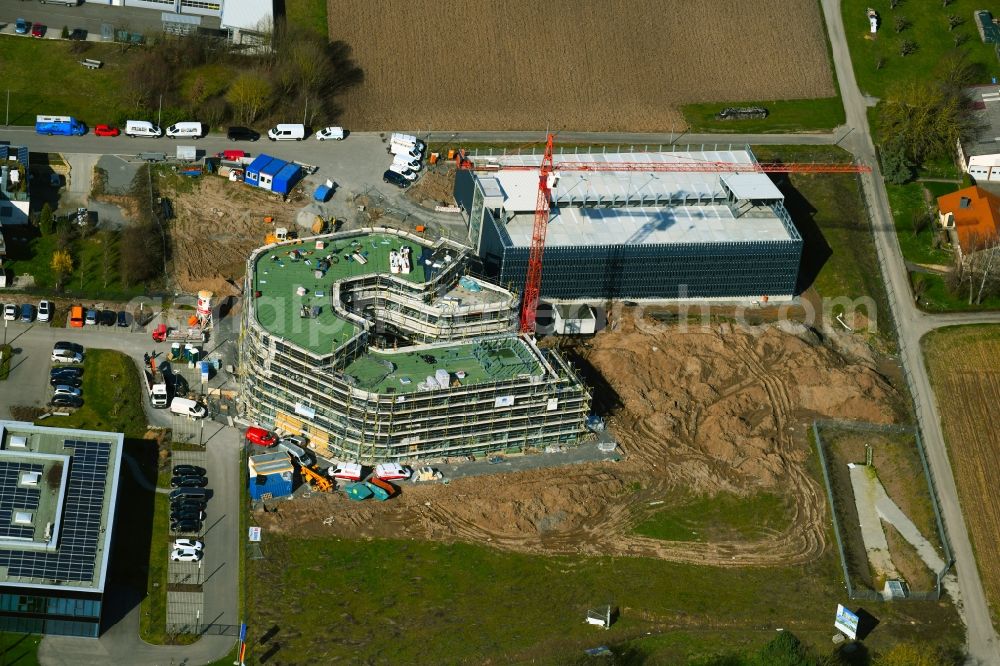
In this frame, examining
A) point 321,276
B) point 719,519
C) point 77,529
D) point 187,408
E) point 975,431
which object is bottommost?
point 719,519

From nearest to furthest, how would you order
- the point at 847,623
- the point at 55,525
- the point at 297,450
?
the point at 55,525, the point at 847,623, the point at 297,450

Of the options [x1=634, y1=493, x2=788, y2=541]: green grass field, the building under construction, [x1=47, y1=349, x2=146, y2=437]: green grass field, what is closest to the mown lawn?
[x1=634, y1=493, x2=788, y2=541]: green grass field

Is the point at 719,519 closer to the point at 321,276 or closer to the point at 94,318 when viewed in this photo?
the point at 321,276

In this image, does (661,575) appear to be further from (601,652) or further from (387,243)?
(387,243)

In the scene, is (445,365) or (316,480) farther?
(445,365)

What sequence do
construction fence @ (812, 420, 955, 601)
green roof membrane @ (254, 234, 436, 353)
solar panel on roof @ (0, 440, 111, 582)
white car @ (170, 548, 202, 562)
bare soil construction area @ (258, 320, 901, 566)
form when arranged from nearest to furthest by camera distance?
solar panel on roof @ (0, 440, 111, 582)
white car @ (170, 548, 202, 562)
construction fence @ (812, 420, 955, 601)
bare soil construction area @ (258, 320, 901, 566)
green roof membrane @ (254, 234, 436, 353)

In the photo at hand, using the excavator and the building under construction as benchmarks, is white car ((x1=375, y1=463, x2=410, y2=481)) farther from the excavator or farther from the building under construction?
the excavator

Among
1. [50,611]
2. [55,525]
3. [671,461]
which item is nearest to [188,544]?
[55,525]
